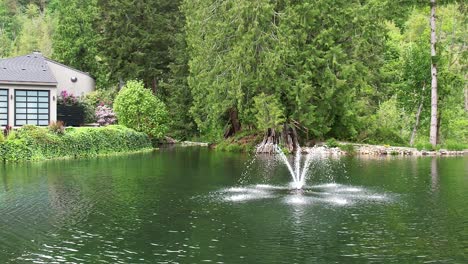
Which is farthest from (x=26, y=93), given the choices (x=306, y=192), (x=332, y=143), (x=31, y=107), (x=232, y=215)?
(x=232, y=215)

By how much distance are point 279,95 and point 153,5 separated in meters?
19.7

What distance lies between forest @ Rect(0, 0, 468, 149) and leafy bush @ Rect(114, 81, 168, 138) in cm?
311

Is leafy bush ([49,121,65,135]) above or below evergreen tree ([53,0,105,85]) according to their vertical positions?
below

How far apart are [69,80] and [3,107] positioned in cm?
1000

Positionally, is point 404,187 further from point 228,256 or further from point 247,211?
point 228,256

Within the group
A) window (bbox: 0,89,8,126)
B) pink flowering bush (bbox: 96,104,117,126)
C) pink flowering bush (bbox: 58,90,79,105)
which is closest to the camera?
window (bbox: 0,89,8,126)

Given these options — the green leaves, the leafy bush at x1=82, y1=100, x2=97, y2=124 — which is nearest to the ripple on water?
the green leaves

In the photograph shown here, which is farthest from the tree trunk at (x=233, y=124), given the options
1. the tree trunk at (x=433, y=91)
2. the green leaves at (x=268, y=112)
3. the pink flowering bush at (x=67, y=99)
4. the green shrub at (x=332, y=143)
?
the tree trunk at (x=433, y=91)

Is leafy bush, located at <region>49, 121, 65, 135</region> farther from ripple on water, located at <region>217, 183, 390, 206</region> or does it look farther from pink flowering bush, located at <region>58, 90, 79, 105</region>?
ripple on water, located at <region>217, 183, 390, 206</region>

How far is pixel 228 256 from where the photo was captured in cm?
1353

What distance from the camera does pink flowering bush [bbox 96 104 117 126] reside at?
50.8 meters

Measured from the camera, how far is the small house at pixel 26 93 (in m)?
43.7

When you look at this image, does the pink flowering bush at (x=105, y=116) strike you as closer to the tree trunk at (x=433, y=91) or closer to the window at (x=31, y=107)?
the window at (x=31, y=107)

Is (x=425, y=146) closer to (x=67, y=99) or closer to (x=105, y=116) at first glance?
(x=105, y=116)
